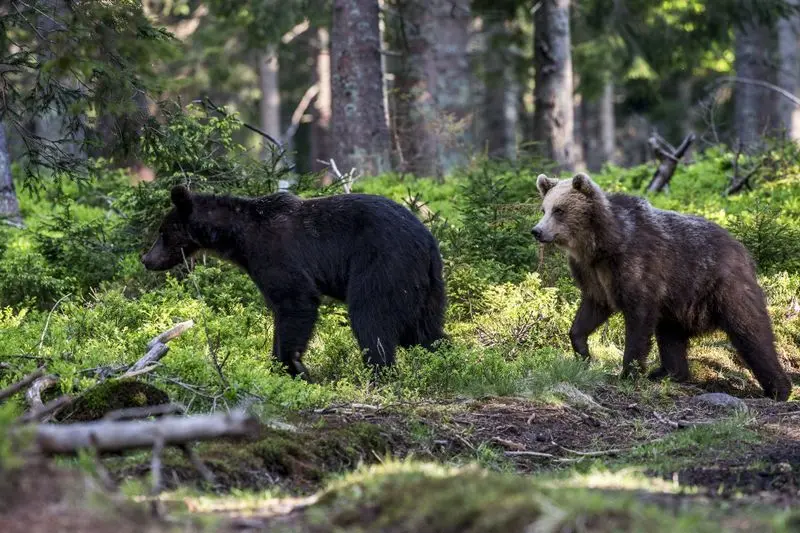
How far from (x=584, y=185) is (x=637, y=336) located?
1.44m

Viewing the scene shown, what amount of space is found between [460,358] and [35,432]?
5.00 m

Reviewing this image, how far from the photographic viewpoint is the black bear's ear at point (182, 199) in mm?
10078

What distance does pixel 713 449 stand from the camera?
24.6ft

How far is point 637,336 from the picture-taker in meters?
9.90

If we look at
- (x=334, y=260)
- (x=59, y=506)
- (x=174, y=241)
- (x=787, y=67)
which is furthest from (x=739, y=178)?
(x=787, y=67)

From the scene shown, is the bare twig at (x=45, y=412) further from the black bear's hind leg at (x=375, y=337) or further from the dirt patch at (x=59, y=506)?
the black bear's hind leg at (x=375, y=337)

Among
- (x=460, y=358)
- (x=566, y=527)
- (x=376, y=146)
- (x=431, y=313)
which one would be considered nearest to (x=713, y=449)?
(x=460, y=358)

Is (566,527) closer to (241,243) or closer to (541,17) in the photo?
(241,243)

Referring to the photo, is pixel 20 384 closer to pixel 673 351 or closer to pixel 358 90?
pixel 673 351

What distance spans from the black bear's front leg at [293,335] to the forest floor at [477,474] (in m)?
1.47

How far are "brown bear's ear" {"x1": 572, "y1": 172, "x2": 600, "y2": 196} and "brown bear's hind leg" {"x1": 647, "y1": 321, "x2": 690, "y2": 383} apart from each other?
1.44m

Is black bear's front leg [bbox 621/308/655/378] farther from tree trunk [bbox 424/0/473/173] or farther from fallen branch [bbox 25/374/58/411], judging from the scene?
tree trunk [bbox 424/0/473/173]

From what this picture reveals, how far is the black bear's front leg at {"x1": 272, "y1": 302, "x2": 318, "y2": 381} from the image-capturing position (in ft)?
31.2

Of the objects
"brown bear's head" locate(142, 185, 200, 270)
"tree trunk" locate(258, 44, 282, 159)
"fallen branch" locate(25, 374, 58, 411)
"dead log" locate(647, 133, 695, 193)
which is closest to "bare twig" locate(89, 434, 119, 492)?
"fallen branch" locate(25, 374, 58, 411)
